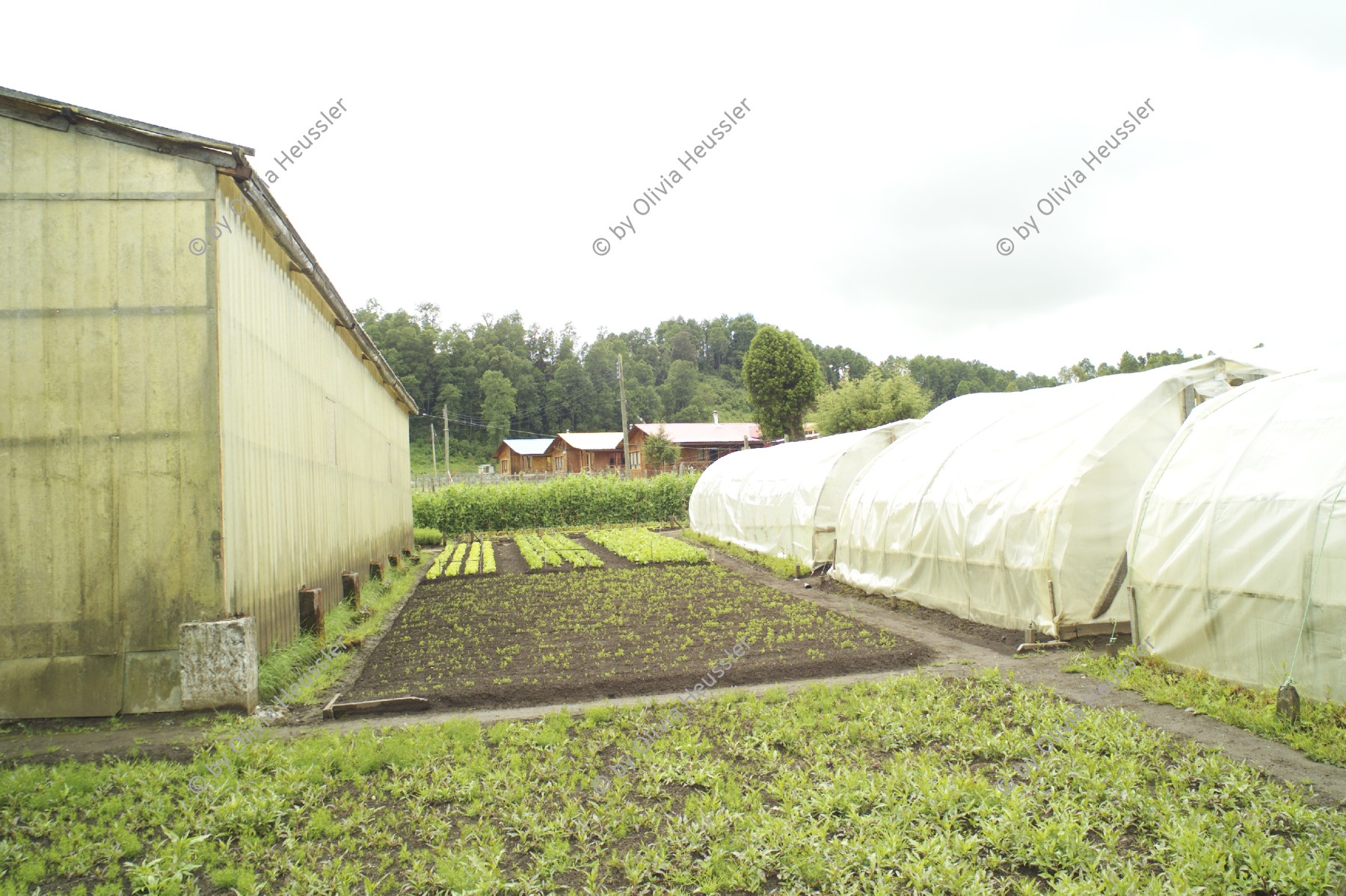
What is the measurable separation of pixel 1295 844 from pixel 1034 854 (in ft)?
4.66

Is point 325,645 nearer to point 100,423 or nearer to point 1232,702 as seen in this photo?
point 100,423

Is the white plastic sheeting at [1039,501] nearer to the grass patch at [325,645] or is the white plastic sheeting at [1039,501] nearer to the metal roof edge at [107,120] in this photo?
the grass patch at [325,645]

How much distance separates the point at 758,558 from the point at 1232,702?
13777 mm

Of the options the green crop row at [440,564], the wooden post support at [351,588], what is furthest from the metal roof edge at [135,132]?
the green crop row at [440,564]

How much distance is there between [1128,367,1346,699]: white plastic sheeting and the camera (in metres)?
6.32

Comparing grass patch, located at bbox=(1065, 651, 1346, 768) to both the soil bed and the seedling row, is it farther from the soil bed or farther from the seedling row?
the seedling row

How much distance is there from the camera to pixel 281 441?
Answer: 9.64 metres

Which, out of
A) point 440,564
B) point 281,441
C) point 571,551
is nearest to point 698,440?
point 571,551

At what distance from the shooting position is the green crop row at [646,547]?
64.0ft

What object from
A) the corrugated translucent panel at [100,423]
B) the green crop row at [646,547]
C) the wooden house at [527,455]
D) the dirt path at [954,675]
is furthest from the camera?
the wooden house at [527,455]

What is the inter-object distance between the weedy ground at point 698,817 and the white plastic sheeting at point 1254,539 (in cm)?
159

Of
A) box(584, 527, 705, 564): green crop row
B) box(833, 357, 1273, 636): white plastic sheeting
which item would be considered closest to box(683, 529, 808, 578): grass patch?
box(584, 527, 705, 564): green crop row

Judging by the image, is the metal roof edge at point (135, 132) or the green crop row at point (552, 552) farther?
the green crop row at point (552, 552)

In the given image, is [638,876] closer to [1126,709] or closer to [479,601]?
[1126,709]
